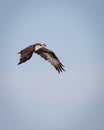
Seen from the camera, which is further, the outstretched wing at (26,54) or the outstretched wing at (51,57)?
the outstretched wing at (51,57)

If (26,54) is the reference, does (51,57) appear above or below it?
above

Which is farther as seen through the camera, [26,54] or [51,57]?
[51,57]

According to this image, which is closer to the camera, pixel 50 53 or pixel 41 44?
pixel 41 44

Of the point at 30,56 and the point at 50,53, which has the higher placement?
the point at 50,53

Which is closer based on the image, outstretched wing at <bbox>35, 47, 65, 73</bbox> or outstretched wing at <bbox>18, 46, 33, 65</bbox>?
outstretched wing at <bbox>18, 46, 33, 65</bbox>

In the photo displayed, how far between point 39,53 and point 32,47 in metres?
4.23

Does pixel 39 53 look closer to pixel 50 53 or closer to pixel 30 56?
pixel 50 53

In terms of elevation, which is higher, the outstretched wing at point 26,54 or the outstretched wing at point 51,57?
the outstretched wing at point 51,57

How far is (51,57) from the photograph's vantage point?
27.8 meters

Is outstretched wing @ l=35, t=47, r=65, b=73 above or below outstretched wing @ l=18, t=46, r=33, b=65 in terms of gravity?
above

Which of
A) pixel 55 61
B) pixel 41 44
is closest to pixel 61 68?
pixel 55 61

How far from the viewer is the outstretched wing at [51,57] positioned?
2704 cm

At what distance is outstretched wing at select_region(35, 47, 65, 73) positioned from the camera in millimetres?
27044

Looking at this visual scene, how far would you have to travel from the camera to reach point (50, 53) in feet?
89.2
